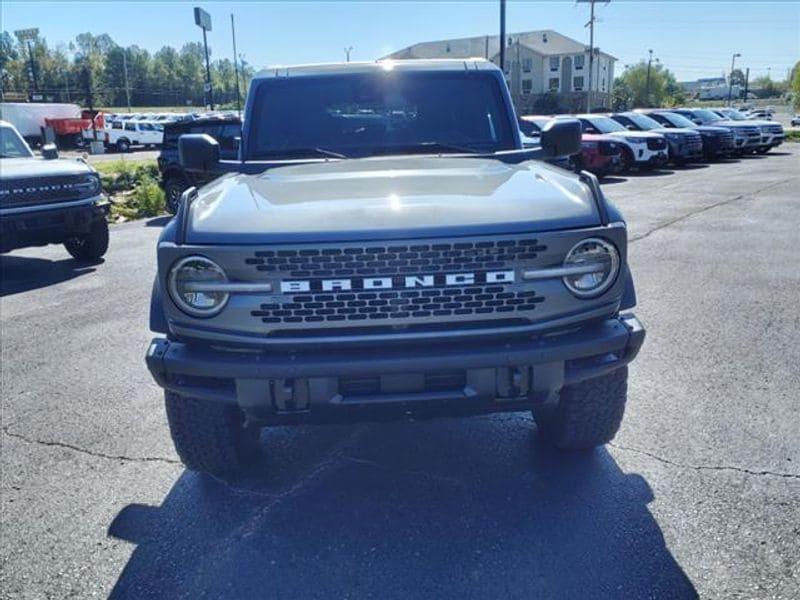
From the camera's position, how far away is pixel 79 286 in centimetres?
792

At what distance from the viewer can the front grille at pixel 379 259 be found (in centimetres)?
255

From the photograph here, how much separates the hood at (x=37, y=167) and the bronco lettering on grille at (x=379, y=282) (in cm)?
678

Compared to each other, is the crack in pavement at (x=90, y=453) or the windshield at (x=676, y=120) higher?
the windshield at (x=676, y=120)

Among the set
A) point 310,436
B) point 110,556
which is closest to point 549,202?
point 310,436

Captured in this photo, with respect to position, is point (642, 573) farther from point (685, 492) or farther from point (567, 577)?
point (685, 492)

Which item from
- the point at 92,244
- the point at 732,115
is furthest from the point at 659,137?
the point at 92,244

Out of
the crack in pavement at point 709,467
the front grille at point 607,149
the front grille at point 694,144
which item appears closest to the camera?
the crack in pavement at point 709,467

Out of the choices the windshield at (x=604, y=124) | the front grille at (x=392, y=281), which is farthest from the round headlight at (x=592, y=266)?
the windshield at (x=604, y=124)

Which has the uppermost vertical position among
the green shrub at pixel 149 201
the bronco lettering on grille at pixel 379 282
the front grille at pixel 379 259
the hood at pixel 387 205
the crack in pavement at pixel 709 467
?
the hood at pixel 387 205

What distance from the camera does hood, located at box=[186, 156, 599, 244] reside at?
257 cm

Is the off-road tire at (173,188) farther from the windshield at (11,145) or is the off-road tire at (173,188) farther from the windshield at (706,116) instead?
the windshield at (706,116)

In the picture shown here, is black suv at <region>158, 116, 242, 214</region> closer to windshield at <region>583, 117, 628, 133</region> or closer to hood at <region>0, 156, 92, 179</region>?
hood at <region>0, 156, 92, 179</region>

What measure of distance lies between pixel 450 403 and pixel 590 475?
1089 millimetres

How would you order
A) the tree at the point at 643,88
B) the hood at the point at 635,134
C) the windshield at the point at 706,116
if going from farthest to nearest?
the tree at the point at 643,88 → the windshield at the point at 706,116 → the hood at the point at 635,134
